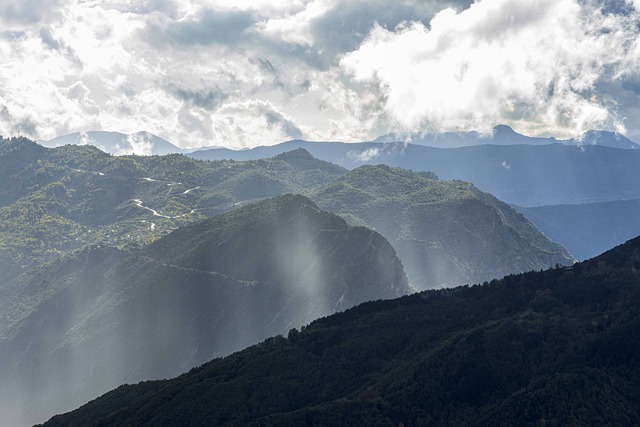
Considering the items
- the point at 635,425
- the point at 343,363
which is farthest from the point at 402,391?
the point at 635,425

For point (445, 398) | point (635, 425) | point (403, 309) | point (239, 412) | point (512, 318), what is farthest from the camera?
point (403, 309)

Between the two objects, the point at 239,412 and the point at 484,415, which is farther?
the point at 239,412

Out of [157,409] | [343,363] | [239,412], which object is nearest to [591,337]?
[343,363]

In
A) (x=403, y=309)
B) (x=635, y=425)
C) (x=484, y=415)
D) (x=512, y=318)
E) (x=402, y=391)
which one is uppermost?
(x=403, y=309)

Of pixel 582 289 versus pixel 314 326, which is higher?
pixel 314 326

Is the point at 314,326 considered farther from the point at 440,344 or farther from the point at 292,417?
the point at 292,417

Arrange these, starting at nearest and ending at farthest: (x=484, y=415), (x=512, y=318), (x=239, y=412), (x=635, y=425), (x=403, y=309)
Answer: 1. (x=635, y=425)
2. (x=484, y=415)
3. (x=239, y=412)
4. (x=512, y=318)
5. (x=403, y=309)

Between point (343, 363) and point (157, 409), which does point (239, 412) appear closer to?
point (157, 409)
